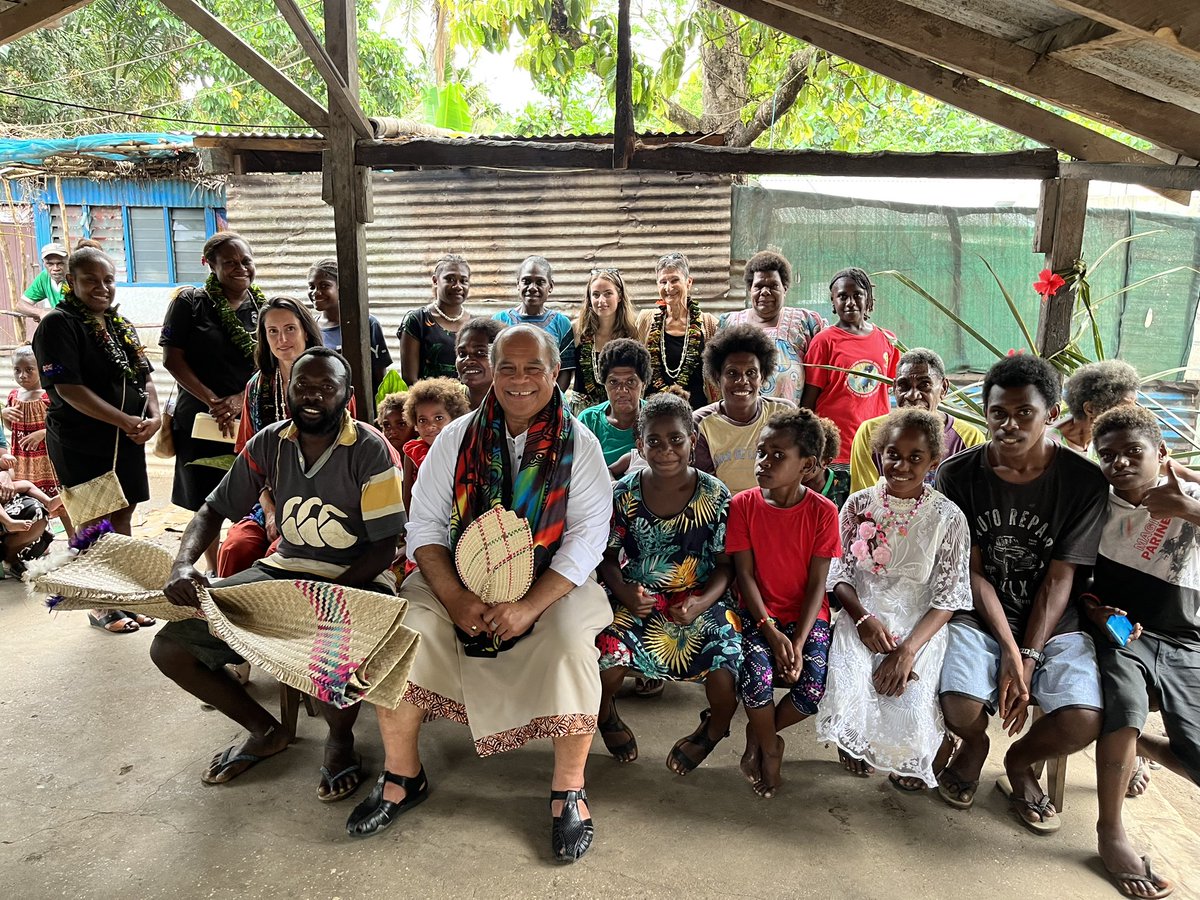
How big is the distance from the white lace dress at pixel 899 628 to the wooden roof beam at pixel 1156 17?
4.96ft

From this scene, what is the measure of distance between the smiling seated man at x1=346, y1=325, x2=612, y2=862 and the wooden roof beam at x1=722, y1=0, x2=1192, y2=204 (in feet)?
8.02

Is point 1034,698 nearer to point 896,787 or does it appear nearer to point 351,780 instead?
point 896,787

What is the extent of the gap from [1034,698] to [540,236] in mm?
5917

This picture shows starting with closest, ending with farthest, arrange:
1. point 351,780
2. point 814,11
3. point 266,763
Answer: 1. point 351,780
2. point 266,763
3. point 814,11

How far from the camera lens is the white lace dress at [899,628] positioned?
2.66 meters

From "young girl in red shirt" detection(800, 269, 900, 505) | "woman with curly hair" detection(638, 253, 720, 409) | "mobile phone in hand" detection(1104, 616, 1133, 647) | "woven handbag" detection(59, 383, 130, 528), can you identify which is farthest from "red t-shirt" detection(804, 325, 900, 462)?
"woven handbag" detection(59, 383, 130, 528)

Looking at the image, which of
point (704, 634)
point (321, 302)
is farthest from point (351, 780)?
point (321, 302)

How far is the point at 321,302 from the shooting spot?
4676mm

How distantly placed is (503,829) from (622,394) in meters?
1.79

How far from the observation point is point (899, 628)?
2.88 m

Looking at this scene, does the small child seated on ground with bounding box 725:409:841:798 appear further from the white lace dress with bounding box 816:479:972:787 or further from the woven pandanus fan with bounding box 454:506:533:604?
the woven pandanus fan with bounding box 454:506:533:604

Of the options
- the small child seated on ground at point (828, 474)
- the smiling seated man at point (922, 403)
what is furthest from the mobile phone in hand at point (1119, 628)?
the small child seated on ground at point (828, 474)

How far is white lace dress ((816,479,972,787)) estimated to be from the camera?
8.73 feet

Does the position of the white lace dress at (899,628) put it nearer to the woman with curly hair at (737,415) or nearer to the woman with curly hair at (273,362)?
the woman with curly hair at (737,415)
